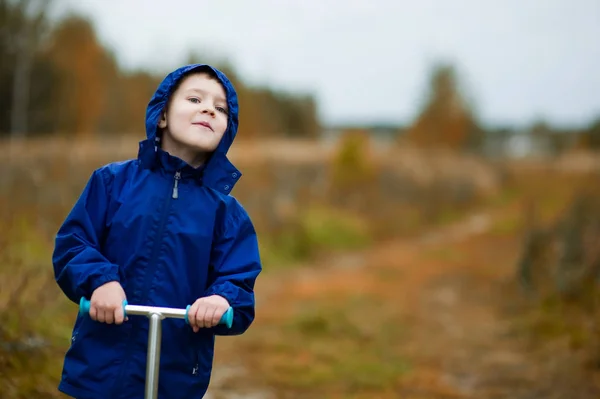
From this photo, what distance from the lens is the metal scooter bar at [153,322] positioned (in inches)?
84.0

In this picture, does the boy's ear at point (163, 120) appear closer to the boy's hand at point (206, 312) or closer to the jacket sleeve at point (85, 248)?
the jacket sleeve at point (85, 248)

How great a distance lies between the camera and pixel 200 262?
7.86 feet

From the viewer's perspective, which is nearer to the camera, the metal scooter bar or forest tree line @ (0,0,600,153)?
the metal scooter bar

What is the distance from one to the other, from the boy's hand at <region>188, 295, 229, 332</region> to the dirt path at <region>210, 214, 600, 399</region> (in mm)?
3184

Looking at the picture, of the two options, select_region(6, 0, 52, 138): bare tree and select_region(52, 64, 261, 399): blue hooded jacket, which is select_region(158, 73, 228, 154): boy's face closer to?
select_region(52, 64, 261, 399): blue hooded jacket

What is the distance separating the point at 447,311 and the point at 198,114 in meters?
7.15

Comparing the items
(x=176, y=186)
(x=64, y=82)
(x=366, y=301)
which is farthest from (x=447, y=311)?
(x=64, y=82)

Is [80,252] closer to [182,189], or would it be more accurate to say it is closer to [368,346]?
[182,189]

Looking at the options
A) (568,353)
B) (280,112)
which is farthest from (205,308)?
(280,112)

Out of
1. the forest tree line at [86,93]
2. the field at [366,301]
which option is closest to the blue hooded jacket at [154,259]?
the field at [366,301]

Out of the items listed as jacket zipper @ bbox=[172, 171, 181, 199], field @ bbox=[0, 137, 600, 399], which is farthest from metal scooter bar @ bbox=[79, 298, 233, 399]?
field @ bbox=[0, 137, 600, 399]

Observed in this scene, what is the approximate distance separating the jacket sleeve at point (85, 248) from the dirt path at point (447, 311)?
313cm

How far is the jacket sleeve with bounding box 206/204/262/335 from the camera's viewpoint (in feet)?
7.54

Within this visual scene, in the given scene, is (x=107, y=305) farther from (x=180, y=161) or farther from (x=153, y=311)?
(x=180, y=161)
